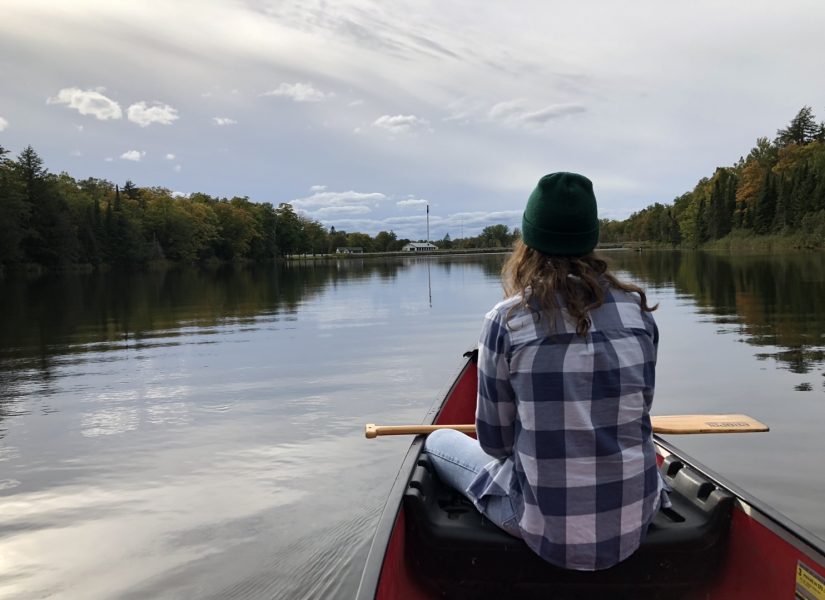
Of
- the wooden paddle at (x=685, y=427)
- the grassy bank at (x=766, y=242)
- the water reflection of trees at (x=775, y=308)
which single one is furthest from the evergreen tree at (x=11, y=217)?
the grassy bank at (x=766, y=242)

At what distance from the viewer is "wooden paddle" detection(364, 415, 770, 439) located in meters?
3.78

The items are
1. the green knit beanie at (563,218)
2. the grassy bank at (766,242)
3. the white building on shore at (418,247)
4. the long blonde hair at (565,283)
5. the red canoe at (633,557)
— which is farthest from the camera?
the white building on shore at (418,247)

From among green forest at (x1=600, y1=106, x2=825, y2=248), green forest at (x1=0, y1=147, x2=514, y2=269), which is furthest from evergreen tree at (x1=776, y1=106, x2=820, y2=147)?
green forest at (x1=0, y1=147, x2=514, y2=269)

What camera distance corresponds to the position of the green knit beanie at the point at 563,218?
7.16ft

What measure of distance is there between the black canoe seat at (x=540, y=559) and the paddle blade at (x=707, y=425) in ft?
3.73

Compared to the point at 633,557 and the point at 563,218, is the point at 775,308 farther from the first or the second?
the point at 563,218

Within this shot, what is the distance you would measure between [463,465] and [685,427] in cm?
183

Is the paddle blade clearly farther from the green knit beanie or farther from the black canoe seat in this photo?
the green knit beanie

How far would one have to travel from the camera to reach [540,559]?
2418 millimetres

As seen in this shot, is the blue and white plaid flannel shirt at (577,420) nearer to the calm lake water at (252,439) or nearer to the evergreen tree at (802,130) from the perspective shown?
the calm lake water at (252,439)

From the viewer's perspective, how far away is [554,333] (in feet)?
6.74

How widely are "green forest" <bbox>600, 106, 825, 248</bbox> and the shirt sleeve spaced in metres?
52.3

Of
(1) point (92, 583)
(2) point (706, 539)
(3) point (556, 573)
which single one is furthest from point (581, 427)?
(1) point (92, 583)

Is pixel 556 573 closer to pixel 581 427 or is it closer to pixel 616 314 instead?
pixel 581 427
